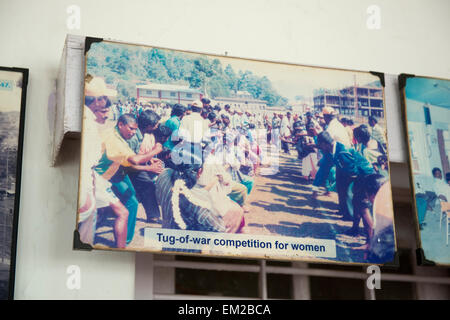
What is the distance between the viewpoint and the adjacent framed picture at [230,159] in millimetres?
2346

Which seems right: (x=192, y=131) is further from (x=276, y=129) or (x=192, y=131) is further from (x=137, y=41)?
(x=137, y=41)

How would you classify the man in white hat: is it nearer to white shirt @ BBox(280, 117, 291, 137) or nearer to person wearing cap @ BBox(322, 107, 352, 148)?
white shirt @ BBox(280, 117, 291, 137)

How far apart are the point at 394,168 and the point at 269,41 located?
0.80 meters

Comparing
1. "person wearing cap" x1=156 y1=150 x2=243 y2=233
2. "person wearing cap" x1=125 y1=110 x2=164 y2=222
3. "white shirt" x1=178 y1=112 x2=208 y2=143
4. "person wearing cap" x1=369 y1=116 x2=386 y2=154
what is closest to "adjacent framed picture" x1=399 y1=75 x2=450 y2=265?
"person wearing cap" x1=369 y1=116 x2=386 y2=154

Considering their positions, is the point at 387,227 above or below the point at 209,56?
below

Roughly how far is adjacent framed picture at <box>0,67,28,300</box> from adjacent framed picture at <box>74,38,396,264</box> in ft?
0.95

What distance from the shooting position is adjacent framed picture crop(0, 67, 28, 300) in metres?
2.31

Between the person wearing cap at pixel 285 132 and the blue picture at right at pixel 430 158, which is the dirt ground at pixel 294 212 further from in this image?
the blue picture at right at pixel 430 158

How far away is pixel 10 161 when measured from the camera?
243cm

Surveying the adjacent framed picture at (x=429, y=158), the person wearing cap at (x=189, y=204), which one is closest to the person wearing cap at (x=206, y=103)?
the person wearing cap at (x=189, y=204)

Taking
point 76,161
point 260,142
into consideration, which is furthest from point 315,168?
point 76,161

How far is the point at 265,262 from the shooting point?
111 inches

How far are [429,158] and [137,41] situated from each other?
1325 mm
